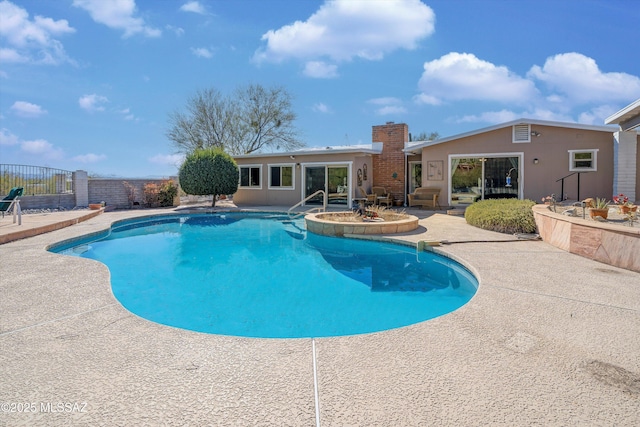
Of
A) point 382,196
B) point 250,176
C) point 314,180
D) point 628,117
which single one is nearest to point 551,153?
point 628,117

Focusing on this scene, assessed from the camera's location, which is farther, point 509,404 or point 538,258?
point 538,258

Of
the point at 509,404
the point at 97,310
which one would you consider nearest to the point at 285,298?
the point at 97,310

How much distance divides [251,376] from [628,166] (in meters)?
14.9

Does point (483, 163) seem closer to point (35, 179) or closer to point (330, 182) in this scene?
point (330, 182)

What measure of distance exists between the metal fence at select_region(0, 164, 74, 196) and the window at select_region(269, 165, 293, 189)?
9.30 m

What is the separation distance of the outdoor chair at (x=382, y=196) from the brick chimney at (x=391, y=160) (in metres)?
0.52

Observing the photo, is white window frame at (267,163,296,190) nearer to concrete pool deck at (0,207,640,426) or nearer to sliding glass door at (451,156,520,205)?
sliding glass door at (451,156,520,205)

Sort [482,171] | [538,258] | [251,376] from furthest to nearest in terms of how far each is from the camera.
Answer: [482,171], [538,258], [251,376]

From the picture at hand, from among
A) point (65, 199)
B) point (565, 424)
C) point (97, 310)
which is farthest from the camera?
point (65, 199)

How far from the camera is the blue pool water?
4594 millimetres

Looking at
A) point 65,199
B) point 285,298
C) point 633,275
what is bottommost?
point 285,298

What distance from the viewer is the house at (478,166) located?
42.2ft

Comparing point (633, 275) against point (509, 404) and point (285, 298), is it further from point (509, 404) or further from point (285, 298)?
point (285, 298)

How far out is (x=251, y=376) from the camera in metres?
2.58
